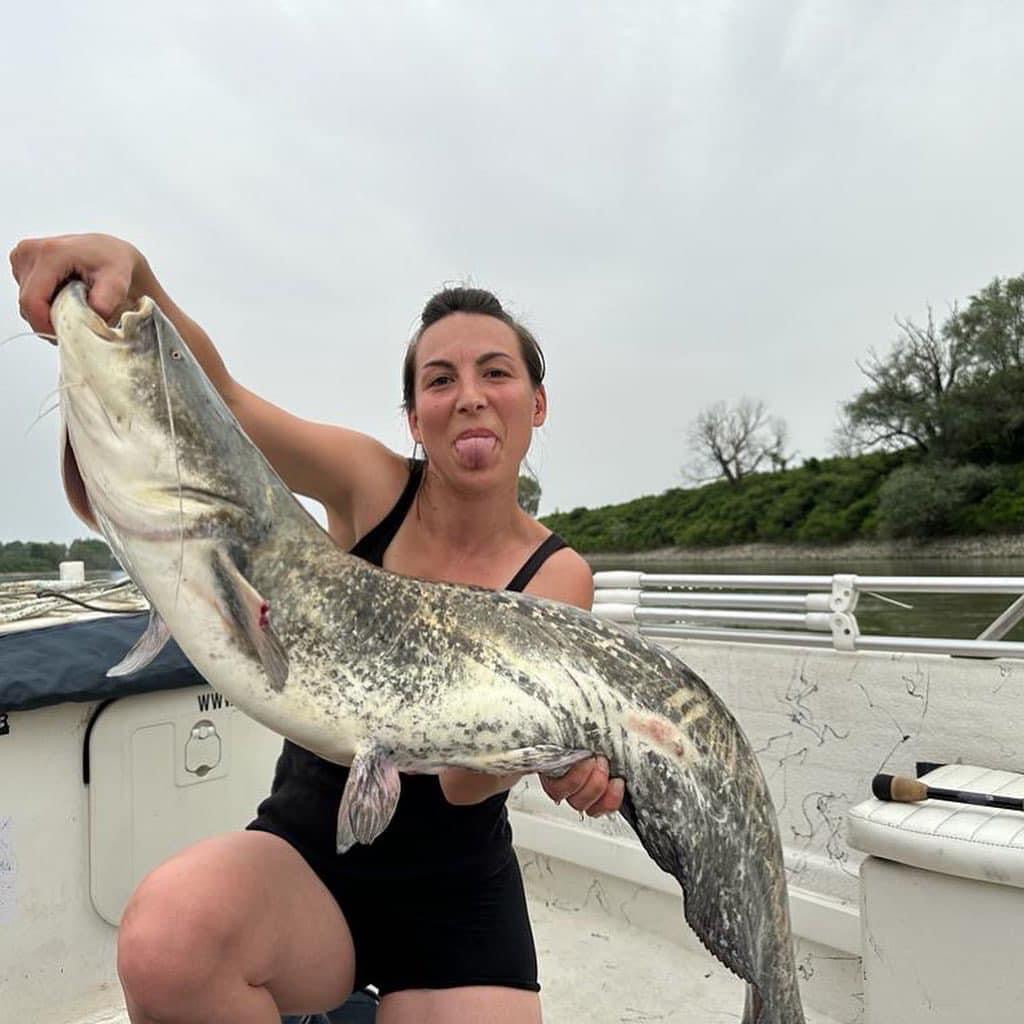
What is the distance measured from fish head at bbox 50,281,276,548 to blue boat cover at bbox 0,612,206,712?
132cm

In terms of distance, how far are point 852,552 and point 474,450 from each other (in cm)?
5553

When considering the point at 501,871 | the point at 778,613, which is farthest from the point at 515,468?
the point at 778,613

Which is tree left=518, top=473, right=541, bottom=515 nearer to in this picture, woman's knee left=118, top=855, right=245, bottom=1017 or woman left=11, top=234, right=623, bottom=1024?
woman left=11, top=234, right=623, bottom=1024

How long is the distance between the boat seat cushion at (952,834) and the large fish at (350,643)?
0.75m

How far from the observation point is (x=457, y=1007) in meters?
2.04

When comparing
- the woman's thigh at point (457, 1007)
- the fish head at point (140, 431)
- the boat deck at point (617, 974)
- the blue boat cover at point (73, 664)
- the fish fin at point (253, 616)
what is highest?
the fish head at point (140, 431)

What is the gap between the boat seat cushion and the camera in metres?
2.32

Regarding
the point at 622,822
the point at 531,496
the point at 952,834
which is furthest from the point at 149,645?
the point at 622,822

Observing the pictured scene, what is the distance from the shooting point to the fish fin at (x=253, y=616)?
1.58 m

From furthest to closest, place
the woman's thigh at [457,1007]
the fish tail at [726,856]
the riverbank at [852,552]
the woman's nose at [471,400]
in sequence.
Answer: the riverbank at [852,552] < the woman's nose at [471,400] < the woman's thigh at [457,1007] < the fish tail at [726,856]

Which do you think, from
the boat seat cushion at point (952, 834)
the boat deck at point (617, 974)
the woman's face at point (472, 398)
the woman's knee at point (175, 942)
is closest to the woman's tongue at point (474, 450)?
the woman's face at point (472, 398)

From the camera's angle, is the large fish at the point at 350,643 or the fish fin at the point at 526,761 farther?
the fish fin at the point at 526,761

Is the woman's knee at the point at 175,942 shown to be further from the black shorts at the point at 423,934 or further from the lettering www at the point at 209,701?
the lettering www at the point at 209,701

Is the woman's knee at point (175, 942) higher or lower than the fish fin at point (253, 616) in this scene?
lower
